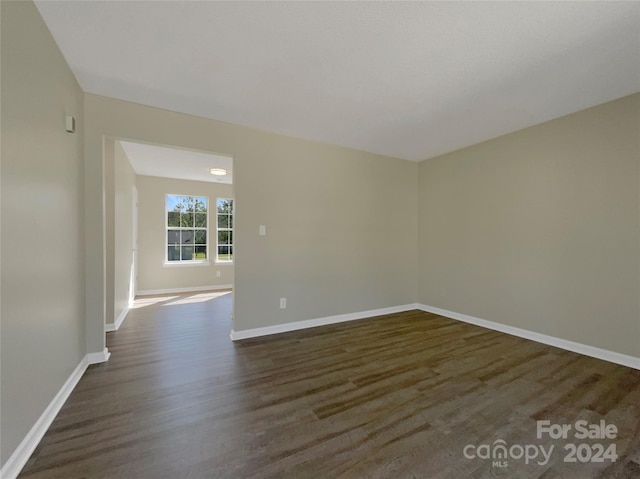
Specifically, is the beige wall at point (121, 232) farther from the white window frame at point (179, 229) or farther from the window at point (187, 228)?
the window at point (187, 228)

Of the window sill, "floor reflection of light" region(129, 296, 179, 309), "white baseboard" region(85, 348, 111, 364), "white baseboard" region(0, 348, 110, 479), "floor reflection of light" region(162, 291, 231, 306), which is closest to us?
"white baseboard" region(0, 348, 110, 479)

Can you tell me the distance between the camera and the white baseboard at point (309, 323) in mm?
3276

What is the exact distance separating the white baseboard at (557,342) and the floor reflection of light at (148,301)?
5.20 m

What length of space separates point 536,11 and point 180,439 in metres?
3.35

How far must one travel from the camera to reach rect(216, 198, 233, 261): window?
665cm

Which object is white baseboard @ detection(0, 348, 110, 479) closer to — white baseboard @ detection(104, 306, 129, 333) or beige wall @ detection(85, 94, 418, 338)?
beige wall @ detection(85, 94, 418, 338)

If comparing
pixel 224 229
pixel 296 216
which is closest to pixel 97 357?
pixel 296 216

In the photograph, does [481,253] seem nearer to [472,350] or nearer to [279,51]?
[472,350]

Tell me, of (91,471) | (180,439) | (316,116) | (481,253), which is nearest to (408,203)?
(481,253)

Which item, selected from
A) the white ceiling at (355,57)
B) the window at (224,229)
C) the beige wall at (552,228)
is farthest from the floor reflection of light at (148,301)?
the beige wall at (552,228)

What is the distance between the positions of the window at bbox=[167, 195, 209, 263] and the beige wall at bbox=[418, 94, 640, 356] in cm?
526

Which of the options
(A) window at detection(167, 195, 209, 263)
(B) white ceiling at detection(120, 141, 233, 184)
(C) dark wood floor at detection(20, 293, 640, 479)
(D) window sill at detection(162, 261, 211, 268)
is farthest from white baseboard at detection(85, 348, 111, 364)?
(A) window at detection(167, 195, 209, 263)

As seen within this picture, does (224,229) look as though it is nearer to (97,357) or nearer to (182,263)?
(182,263)

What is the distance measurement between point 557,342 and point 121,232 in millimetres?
5792
